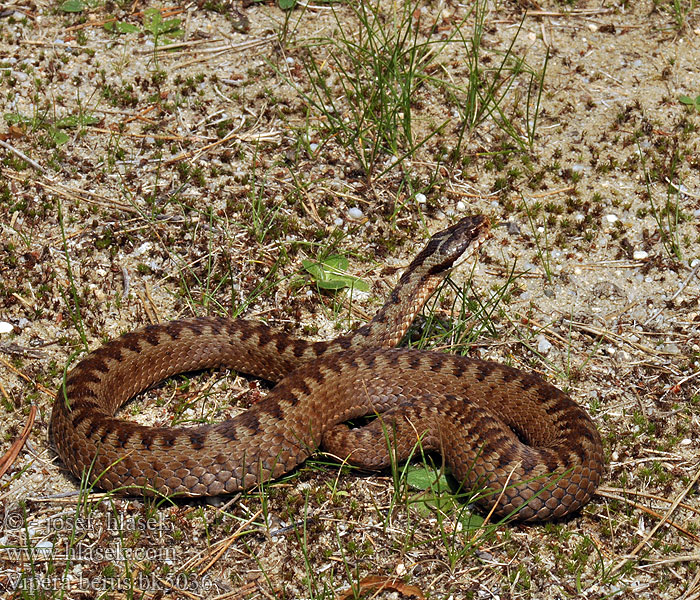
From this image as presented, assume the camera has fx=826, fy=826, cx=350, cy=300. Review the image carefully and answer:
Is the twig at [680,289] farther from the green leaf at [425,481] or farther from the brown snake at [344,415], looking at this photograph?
the green leaf at [425,481]

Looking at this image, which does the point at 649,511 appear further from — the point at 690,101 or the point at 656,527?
the point at 690,101

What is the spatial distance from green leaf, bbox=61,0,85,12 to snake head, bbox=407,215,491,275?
198 inches

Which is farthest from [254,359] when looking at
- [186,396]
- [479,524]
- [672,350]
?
[672,350]

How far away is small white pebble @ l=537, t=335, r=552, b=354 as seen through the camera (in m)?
6.09

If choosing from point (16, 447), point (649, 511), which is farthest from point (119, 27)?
point (649, 511)

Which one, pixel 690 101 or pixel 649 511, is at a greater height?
pixel 690 101

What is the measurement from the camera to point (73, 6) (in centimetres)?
865

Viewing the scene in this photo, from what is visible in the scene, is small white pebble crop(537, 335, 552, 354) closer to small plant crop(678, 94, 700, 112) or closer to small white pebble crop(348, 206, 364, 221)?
small white pebble crop(348, 206, 364, 221)

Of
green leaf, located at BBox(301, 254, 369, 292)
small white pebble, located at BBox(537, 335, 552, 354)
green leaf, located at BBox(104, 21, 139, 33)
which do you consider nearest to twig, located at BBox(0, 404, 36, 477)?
green leaf, located at BBox(301, 254, 369, 292)

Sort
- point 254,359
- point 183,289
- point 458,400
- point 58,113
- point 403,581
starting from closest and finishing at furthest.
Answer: point 403,581 → point 458,400 → point 254,359 → point 183,289 → point 58,113

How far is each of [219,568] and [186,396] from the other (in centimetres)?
144

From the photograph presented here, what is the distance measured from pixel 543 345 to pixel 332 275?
5.55 ft

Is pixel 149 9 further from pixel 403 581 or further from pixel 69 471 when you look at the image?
pixel 403 581

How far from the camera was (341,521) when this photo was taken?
193 inches
